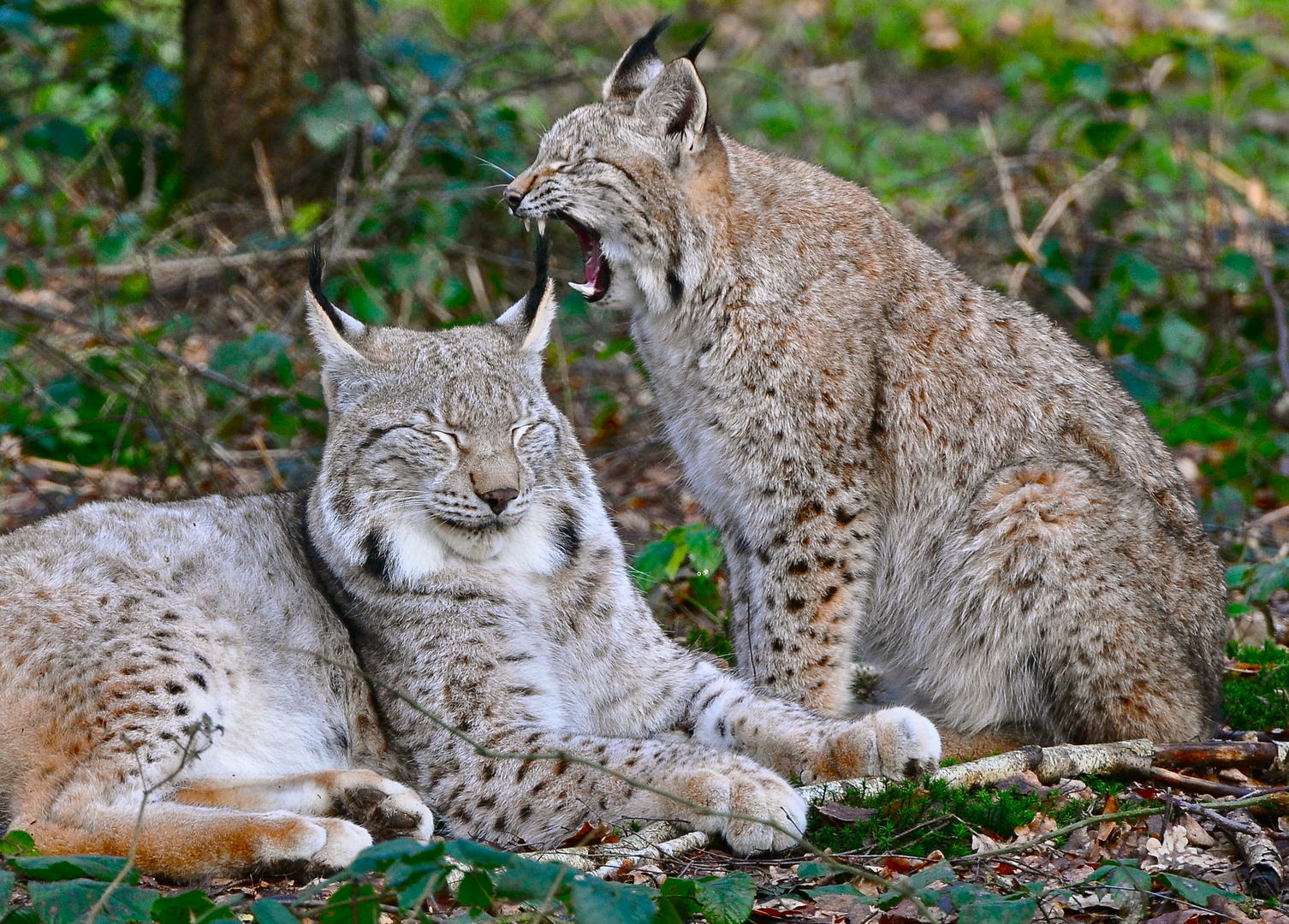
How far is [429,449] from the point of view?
4.00 m

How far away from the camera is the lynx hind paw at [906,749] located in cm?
389

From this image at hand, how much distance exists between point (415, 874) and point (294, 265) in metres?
5.71

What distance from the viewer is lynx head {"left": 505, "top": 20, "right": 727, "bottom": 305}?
4.93 meters

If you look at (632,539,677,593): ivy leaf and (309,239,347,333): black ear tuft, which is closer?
(309,239,347,333): black ear tuft

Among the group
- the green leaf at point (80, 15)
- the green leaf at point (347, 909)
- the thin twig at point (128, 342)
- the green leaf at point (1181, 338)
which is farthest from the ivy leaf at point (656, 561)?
the green leaf at point (80, 15)

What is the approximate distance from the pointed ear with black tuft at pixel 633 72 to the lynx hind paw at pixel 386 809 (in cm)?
280

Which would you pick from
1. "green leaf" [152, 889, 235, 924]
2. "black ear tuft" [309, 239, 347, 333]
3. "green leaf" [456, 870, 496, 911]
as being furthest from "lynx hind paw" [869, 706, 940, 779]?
"black ear tuft" [309, 239, 347, 333]

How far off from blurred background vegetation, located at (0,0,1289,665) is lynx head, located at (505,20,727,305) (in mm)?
1247

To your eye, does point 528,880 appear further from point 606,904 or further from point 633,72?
point 633,72

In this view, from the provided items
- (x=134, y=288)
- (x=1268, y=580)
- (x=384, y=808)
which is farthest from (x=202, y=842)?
(x=134, y=288)

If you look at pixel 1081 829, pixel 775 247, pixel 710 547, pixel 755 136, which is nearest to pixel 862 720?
pixel 1081 829

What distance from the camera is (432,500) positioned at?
156 inches

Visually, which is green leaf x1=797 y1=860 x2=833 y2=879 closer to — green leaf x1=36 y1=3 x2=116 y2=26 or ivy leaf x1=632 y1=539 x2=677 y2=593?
ivy leaf x1=632 y1=539 x2=677 y2=593

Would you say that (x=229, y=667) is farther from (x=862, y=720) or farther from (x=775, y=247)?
(x=775, y=247)
